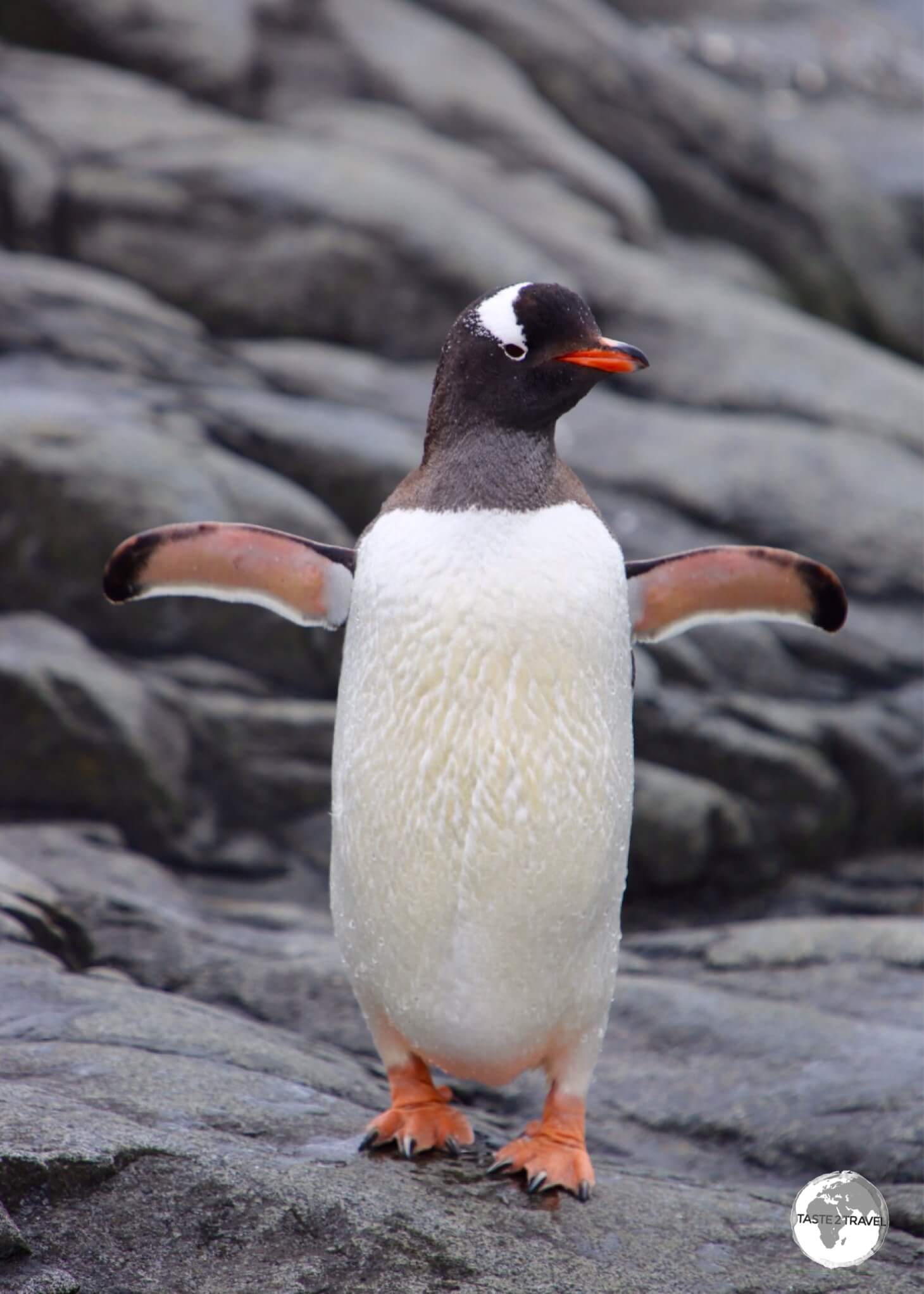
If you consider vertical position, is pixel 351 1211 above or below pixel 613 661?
below

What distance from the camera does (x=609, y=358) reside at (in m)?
2.21

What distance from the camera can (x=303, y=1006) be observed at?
10.5 ft

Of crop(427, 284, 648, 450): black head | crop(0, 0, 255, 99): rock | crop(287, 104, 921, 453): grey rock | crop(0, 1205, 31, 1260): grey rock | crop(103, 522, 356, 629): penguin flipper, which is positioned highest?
crop(0, 0, 255, 99): rock

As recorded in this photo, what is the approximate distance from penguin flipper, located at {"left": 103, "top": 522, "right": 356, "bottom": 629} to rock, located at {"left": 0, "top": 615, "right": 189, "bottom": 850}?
88.9 inches

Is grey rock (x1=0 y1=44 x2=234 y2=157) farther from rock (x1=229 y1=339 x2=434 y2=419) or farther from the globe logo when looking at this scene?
the globe logo

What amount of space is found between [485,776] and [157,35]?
20.1 ft

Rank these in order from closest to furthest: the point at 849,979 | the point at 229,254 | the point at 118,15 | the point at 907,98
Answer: the point at 849,979 → the point at 229,254 → the point at 118,15 → the point at 907,98

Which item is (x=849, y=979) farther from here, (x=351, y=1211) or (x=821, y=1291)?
(x=351, y=1211)

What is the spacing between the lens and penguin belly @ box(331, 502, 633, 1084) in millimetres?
2178

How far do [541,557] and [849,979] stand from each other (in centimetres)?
178

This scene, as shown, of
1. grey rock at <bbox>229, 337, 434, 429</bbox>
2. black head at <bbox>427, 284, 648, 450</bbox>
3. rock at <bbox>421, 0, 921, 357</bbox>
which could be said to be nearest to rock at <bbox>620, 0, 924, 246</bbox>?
rock at <bbox>421, 0, 921, 357</bbox>

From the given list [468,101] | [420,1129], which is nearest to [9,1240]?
[420,1129]

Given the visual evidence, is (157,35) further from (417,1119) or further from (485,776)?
(417,1119)

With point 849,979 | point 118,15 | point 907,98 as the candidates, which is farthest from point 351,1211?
point 907,98
